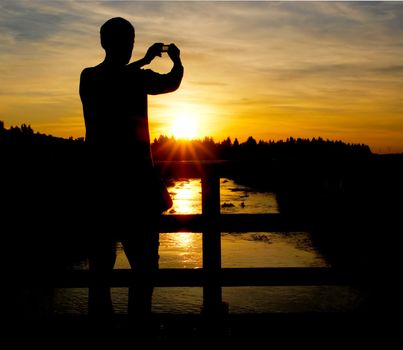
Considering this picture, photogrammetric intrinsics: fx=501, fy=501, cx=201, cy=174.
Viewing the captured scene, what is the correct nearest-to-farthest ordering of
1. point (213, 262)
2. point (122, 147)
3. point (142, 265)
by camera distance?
1. point (122, 147)
2. point (142, 265)
3. point (213, 262)

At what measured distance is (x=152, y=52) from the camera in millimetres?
3170

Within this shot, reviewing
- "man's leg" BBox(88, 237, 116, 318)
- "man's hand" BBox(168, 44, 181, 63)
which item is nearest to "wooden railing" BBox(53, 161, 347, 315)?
"man's leg" BBox(88, 237, 116, 318)

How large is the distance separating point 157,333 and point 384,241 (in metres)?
1.92

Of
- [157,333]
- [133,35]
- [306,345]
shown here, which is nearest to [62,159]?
[133,35]

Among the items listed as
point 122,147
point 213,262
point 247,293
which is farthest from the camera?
point 247,293

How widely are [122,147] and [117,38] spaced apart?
2.18ft

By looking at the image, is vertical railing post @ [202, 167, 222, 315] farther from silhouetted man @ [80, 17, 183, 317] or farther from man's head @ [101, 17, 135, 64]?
man's head @ [101, 17, 135, 64]

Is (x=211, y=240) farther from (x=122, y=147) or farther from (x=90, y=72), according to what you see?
(x=90, y=72)

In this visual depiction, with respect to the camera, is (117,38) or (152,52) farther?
(152,52)

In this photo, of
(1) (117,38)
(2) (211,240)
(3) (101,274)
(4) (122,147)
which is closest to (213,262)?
(2) (211,240)

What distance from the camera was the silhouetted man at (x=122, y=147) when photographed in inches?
118

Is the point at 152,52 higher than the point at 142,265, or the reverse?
the point at 152,52

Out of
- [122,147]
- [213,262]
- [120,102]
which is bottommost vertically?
[213,262]

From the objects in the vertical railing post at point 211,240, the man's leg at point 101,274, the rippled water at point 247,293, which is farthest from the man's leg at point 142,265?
the rippled water at point 247,293
